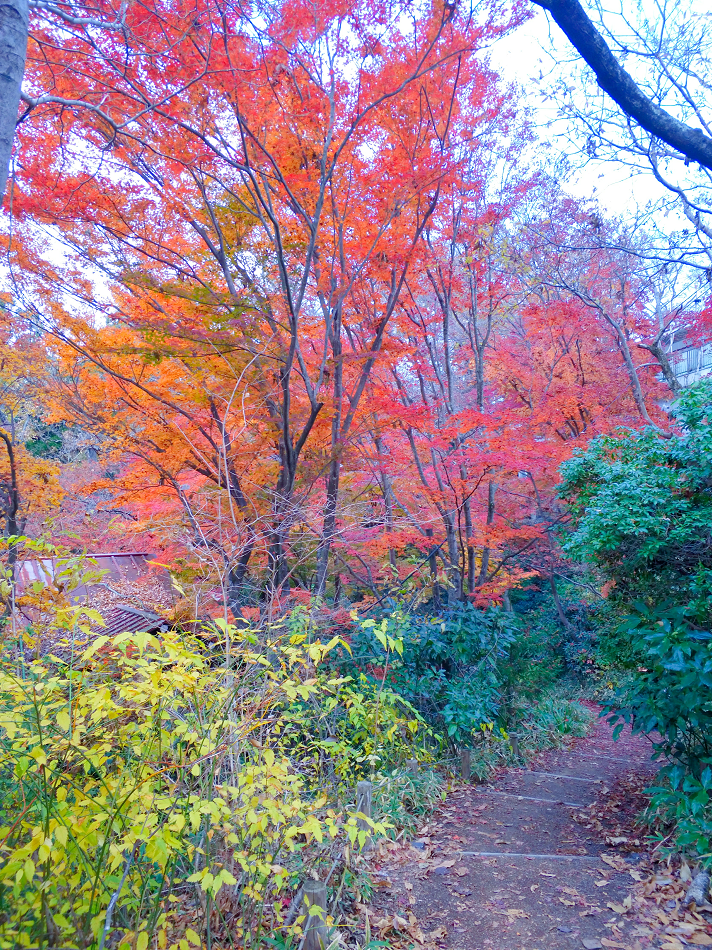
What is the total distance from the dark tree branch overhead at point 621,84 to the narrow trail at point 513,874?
14.7 ft

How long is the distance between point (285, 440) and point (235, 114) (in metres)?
3.29

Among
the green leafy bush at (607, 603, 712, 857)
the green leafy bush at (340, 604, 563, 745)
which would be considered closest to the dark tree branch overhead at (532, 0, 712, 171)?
the green leafy bush at (607, 603, 712, 857)

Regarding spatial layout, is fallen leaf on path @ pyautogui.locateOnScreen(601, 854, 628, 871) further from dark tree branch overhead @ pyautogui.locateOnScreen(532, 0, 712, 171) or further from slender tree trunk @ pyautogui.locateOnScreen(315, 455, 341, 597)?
dark tree branch overhead @ pyautogui.locateOnScreen(532, 0, 712, 171)

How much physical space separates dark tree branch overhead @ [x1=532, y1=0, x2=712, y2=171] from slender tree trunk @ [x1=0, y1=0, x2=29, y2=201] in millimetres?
2758

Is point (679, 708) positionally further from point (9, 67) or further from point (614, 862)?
point (9, 67)

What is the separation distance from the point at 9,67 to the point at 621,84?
3156 mm

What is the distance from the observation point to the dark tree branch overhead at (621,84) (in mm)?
3180

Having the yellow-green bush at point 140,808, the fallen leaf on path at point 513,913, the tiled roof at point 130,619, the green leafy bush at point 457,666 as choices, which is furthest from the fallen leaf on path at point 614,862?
the tiled roof at point 130,619

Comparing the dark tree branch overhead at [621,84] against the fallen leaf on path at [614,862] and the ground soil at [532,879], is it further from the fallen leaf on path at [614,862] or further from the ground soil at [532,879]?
the fallen leaf on path at [614,862]

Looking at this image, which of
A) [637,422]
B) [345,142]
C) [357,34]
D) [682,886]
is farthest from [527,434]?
[682,886]

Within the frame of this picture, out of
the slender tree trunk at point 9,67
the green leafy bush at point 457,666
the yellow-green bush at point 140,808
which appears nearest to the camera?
the yellow-green bush at point 140,808

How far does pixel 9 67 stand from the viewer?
7.18 ft

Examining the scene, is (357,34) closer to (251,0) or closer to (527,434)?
(251,0)

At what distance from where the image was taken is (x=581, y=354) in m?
10.8
